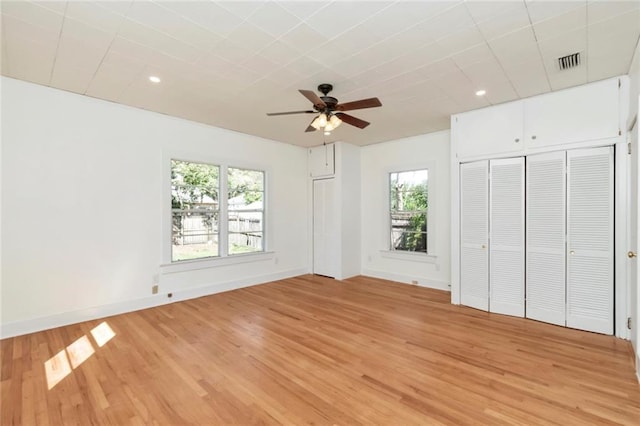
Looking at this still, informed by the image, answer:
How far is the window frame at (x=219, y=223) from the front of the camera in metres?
4.42

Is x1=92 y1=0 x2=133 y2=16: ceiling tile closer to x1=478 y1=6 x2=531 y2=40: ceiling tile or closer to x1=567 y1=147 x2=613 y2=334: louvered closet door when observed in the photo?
x1=478 y1=6 x2=531 y2=40: ceiling tile

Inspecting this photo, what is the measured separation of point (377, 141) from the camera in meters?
5.98

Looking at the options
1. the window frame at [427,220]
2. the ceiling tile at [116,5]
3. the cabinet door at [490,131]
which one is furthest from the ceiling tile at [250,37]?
the window frame at [427,220]

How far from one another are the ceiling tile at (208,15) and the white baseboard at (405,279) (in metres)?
4.93

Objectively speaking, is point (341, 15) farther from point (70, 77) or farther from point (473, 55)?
point (70, 77)

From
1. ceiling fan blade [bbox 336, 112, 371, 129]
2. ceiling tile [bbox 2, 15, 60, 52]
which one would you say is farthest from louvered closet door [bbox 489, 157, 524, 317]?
ceiling tile [bbox 2, 15, 60, 52]

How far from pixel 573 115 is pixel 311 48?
10.5 feet

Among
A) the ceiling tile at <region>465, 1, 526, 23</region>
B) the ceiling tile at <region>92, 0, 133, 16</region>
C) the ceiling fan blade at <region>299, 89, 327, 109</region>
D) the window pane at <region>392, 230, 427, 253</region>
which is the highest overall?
the ceiling tile at <region>92, 0, 133, 16</region>

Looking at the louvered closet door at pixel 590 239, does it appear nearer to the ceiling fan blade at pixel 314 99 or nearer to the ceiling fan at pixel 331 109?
the ceiling fan at pixel 331 109

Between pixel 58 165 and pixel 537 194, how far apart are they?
5969 millimetres

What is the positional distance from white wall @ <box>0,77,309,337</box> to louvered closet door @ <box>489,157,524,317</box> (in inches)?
170

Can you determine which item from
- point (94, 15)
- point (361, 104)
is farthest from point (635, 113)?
point (94, 15)

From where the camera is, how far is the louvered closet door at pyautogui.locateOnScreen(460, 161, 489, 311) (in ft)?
13.4

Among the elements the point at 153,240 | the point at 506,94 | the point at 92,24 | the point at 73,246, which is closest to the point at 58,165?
the point at 73,246
